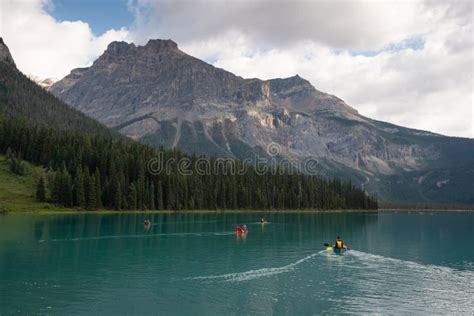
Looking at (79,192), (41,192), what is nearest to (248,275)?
(79,192)

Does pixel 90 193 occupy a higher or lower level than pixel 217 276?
higher

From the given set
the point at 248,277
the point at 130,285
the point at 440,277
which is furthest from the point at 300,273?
the point at 130,285

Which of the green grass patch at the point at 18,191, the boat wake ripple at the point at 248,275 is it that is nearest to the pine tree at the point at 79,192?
the green grass patch at the point at 18,191

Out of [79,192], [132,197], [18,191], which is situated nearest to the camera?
[18,191]

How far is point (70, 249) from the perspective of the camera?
80.9 metres

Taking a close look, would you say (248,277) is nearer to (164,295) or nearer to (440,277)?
(164,295)

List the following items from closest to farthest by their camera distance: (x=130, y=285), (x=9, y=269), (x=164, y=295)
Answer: (x=164, y=295) < (x=130, y=285) < (x=9, y=269)

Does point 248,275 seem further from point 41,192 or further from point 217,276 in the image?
point 41,192

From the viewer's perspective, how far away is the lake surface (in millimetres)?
46812

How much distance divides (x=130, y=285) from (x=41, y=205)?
12875 centimetres

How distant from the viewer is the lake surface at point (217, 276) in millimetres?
46812

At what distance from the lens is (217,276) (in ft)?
203

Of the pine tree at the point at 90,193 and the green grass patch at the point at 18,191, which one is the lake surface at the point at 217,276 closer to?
the green grass patch at the point at 18,191

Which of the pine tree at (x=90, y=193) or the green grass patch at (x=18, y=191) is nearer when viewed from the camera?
the green grass patch at (x=18, y=191)
